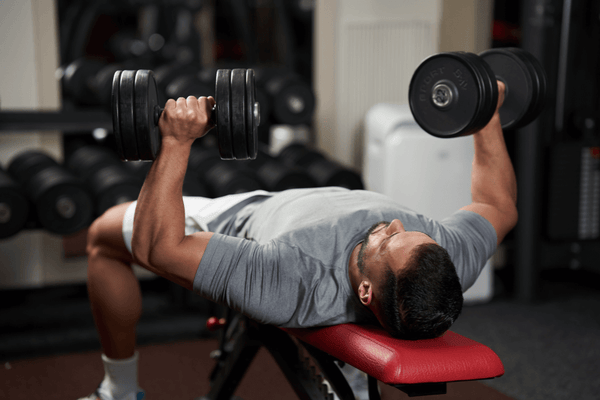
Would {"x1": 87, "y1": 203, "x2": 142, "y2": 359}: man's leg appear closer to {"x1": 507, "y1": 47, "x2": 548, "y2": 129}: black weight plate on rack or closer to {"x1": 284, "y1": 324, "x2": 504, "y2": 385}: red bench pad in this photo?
{"x1": 284, "y1": 324, "x2": 504, "y2": 385}: red bench pad

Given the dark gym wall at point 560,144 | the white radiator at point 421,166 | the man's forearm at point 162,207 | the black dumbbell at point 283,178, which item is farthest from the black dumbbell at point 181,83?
the dark gym wall at point 560,144

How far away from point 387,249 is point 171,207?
1.49 ft

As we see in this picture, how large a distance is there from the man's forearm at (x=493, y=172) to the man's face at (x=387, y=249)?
42 cm

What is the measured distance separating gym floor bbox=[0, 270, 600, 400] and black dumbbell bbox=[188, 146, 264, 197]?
57cm

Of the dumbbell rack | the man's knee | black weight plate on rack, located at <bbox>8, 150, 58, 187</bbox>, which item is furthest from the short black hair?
the dumbbell rack

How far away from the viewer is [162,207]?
1191 mm

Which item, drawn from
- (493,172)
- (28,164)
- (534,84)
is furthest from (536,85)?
(28,164)

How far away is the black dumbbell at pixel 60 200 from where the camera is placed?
212cm

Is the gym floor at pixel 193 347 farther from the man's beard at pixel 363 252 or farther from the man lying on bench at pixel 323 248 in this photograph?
the man's beard at pixel 363 252

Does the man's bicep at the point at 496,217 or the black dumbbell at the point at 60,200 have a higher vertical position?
the man's bicep at the point at 496,217

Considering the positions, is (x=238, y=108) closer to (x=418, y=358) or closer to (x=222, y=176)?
(x=418, y=358)

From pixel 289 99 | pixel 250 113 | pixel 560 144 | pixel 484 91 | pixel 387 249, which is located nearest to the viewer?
pixel 387 249

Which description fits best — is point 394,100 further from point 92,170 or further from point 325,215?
point 325,215

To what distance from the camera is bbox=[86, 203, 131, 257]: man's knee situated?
149cm
